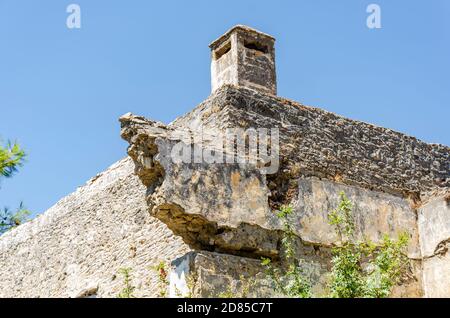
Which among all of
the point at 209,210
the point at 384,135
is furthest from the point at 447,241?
the point at 209,210

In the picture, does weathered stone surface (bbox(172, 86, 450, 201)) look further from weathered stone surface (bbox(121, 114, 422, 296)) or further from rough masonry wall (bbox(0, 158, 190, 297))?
rough masonry wall (bbox(0, 158, 190, 297))

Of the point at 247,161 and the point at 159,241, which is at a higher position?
the point at 247,161

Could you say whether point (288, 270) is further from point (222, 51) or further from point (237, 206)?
point (222, 51)

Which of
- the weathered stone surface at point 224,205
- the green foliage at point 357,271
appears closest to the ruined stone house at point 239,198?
the weathered stone surface at point 224,205

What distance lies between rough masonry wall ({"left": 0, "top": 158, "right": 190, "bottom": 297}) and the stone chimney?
62.3 inches

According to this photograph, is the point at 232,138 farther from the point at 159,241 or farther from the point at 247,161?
the point at 159,241

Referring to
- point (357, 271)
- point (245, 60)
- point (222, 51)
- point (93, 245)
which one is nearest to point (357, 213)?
point (357, 271)

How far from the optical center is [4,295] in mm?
12039

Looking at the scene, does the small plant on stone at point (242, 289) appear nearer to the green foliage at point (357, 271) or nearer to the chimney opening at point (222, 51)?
the green foliage at point (357, 271)

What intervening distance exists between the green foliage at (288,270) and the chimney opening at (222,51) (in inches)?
97.6

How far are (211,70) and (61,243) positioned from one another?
127 inches

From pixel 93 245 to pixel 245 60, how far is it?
3034mm

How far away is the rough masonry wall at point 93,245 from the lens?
895 cm

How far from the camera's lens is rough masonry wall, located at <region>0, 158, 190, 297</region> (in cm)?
895
